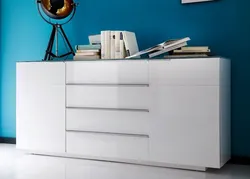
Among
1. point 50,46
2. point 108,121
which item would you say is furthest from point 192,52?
point 50,46

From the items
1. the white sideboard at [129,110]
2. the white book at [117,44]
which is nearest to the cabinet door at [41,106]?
the white sideboard at [129,110]

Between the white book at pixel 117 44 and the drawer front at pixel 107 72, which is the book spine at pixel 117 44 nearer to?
the white book at pixel 117 44

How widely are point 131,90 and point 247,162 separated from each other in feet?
3.68

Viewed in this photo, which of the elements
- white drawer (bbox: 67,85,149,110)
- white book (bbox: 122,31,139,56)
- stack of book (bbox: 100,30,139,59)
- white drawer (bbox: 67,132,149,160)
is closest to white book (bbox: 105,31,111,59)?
stack of book (bbox: 100,30,139,59)

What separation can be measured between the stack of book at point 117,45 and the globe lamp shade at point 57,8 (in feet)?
1.77

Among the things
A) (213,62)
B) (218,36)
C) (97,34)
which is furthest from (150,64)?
(97,34)

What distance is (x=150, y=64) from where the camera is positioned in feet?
9.95

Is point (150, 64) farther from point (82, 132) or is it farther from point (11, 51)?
point (11, 51)

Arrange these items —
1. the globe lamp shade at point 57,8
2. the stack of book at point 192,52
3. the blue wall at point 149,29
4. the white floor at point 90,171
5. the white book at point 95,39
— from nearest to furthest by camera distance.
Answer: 1. the white floor at point 90,171
2. the stack of book at point 192,52
3. the blue wall at point 149,29
4. the white book at point 95,39
5. the globe lamp shade at point 57,8

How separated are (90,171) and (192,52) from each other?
120 cm

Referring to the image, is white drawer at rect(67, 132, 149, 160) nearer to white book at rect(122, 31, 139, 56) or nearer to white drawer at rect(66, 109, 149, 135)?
white drawer at rect(66, 109, 149, 135)

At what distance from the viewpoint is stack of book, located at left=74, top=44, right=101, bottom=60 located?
133 inches

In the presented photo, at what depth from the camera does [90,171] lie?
297 centimetres

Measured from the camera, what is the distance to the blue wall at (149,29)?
10.6 feet
